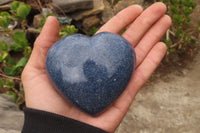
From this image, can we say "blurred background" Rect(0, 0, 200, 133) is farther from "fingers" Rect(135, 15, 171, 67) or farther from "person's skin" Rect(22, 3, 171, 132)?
"fingers" Rect(135, 15, 171, 67)

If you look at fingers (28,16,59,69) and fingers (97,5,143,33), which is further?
fingers (97,5,143,33)

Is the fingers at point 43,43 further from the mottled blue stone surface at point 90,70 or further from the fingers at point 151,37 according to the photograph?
the fingers at point 151,37

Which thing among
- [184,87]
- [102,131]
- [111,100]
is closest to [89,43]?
[111,100]

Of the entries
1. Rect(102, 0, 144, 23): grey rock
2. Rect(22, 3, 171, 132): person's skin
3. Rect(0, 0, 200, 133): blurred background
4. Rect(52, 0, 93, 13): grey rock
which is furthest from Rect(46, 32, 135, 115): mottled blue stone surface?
Rect(102, 0, 144, 23): grey rock

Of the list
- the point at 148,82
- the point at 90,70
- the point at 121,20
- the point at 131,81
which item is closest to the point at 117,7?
the point at 148,82

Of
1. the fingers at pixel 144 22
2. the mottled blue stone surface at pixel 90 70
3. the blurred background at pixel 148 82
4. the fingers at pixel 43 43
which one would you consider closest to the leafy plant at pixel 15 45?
the blurred background at pixel 148 82

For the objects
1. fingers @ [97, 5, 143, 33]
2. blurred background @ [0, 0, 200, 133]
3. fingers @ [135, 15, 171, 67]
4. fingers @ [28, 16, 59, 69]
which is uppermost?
fingers @ [28, 16, 59, 69]
